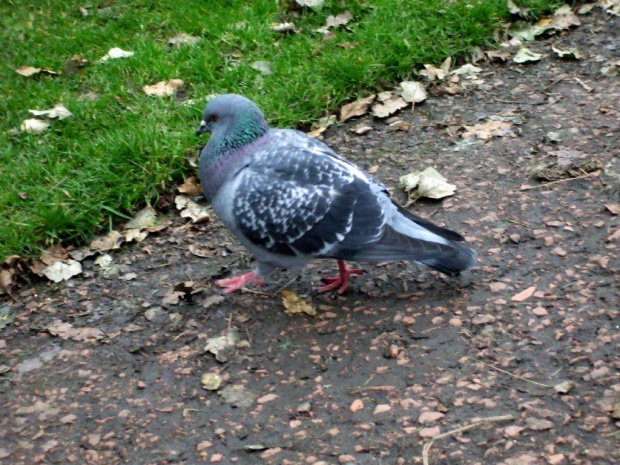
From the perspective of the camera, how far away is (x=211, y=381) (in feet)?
10.9

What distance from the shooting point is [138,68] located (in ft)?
18.0

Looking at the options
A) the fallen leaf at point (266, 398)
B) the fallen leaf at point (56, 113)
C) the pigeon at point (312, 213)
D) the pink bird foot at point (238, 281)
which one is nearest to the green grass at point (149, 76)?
the fallen leaf at point (56, 113)

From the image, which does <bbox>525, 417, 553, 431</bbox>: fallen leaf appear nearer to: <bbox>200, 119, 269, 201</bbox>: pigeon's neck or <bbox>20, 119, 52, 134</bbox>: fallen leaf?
<bbox>200, 119, 269, 201</bbox>: pigeon's neck

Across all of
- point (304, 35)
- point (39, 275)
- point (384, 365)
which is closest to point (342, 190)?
point (384, 365)

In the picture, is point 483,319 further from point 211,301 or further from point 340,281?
point 211,301

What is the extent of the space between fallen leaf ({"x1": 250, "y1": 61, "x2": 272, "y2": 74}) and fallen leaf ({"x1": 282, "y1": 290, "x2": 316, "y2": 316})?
2.21 metres

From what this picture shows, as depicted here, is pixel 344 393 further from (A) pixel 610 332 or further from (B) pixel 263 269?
(A) pixel 610 332

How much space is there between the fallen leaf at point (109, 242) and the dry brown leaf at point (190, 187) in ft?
1.62

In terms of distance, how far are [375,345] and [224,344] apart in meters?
0.73

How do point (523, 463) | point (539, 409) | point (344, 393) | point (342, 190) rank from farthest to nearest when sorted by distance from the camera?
point (342, 190) → point (344, 393) → point (539, 409) → point (523, 463)

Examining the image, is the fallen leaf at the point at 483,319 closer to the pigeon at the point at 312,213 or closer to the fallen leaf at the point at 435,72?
the pigeon at the point at 312,213

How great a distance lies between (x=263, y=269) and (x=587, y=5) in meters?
3.75

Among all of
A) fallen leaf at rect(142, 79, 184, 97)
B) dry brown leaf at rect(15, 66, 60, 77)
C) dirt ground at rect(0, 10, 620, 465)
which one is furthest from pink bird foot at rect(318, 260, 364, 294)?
dry brown leaf at rect(15, 66, 60, 77)

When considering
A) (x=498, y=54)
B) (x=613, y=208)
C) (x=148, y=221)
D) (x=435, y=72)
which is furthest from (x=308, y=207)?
(x=498, y=54)
